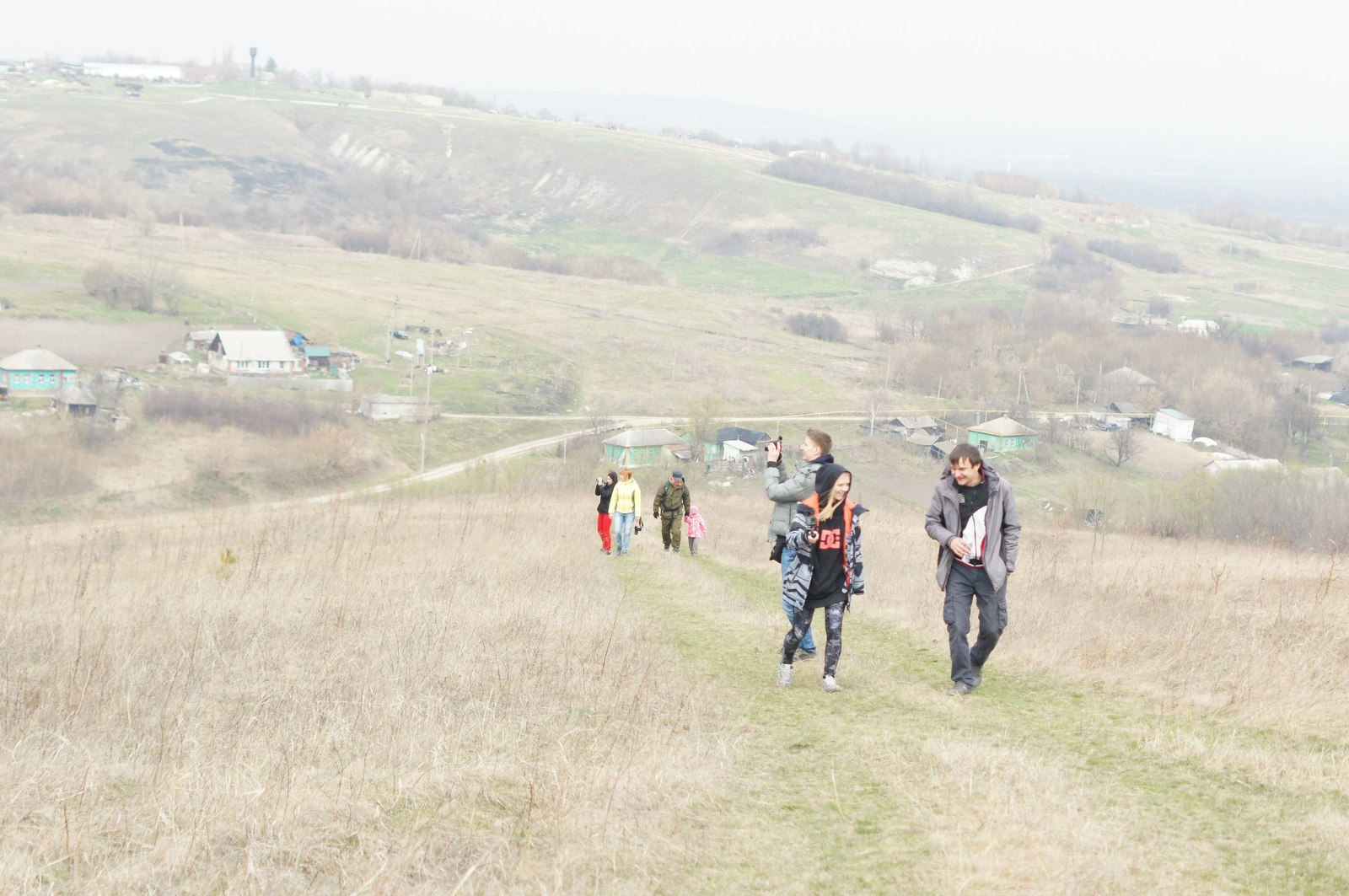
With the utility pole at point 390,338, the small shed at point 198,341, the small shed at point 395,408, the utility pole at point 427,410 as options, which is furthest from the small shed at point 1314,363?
the small shed at point 198,341

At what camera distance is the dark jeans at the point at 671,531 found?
17.2 m

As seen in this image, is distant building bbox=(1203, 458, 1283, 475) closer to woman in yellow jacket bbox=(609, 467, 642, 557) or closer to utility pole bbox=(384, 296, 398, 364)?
utility pole bbox=(384, 296, 398, 364)

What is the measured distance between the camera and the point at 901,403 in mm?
77250

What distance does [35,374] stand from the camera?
59938mm

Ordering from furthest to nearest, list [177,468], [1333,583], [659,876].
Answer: [177,468]
[1333,583]
[659,876]

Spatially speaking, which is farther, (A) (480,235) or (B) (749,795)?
(A) (480,235)

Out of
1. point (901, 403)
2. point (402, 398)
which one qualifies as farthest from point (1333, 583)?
point (901, 403)

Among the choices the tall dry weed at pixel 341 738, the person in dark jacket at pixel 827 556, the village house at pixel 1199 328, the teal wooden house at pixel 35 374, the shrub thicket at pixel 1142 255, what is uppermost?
the shrub thicket at pixel 1142 255

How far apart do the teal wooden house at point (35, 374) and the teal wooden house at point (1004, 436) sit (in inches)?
1872

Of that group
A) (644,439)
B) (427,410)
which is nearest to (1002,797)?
(644,439)

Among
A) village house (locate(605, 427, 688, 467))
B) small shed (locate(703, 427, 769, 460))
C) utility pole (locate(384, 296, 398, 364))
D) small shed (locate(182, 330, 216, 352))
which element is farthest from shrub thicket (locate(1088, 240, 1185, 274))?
small shed (locate(182, 330, 216, 352))

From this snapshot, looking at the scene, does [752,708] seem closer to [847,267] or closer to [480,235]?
[847,267]

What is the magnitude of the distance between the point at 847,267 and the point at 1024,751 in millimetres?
133051

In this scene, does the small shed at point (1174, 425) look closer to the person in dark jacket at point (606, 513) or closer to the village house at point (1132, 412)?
the village house at point (1132, 412)
